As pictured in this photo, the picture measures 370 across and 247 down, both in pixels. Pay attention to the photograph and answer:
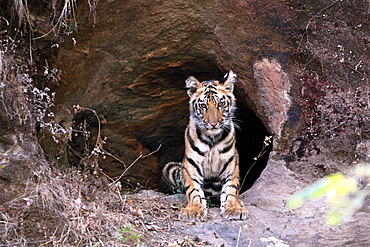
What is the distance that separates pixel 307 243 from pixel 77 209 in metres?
2.11

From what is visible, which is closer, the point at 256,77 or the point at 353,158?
the point at 353,158

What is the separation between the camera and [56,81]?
503 cm

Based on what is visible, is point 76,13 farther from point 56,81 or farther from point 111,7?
Result: point 56,81

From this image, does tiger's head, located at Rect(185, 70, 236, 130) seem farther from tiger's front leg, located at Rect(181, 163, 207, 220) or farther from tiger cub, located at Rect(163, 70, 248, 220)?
tiger's front leg, located at Rect(181, 163, 207, 220)

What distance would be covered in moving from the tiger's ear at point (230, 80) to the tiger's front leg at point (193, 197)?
3.79 ft

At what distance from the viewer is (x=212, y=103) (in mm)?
5172

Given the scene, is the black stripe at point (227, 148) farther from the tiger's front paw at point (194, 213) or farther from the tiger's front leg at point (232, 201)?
the tiger's front paw at point (194, 213)

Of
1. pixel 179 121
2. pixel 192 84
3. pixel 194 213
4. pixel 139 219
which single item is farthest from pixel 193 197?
pixel 179 121

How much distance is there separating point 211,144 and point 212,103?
0.51 metres

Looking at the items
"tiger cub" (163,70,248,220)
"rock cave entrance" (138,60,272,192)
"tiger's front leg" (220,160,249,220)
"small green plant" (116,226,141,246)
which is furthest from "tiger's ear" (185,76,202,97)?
"small green plant" (116,226,141,246)

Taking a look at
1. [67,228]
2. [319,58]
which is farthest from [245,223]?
[319,58]

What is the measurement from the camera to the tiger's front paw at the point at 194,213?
4363mm

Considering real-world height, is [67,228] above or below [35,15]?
below

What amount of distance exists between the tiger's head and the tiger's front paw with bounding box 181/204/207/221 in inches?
40.7
